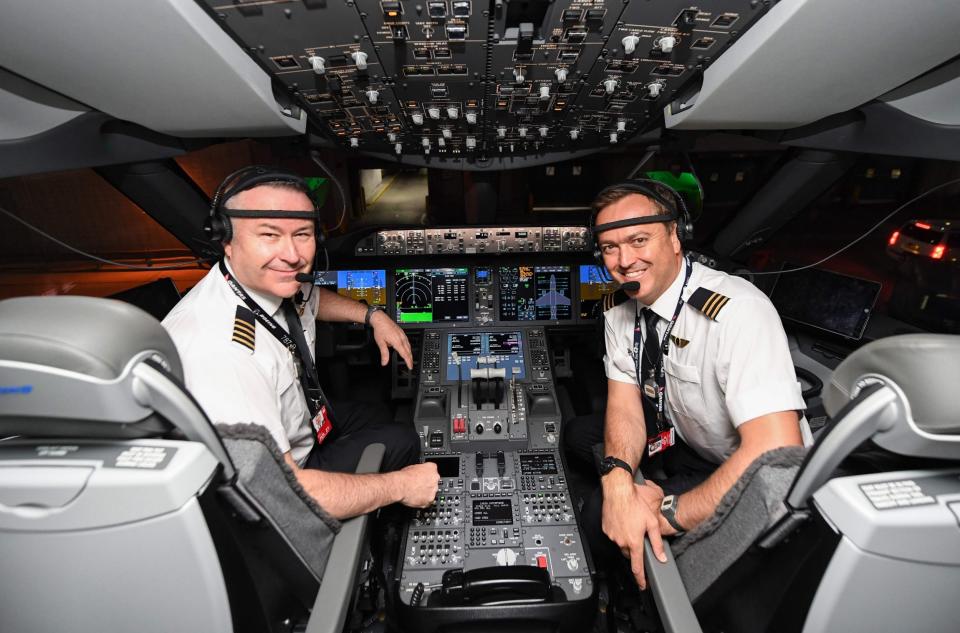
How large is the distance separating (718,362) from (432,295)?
1542 mm

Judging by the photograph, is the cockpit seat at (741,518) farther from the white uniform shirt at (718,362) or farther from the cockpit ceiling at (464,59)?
the cockpit ceiling at (464,59)

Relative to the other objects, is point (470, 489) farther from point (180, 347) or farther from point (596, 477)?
point (180, 347)

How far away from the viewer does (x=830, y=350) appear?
2.20 m

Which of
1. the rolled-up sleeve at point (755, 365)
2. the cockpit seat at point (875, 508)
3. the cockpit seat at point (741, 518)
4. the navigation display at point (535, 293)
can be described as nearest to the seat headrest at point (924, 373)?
the cockpit seat at point (875, 508)

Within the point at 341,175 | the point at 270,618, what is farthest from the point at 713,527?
the point at 341,175

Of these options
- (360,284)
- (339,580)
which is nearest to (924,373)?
(339,580)

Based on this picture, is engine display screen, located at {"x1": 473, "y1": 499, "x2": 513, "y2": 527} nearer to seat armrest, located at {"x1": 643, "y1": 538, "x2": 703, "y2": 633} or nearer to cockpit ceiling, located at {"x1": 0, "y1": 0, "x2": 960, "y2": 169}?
seat armrest, located at {"x1": 643, "y1": 538, "x2": 703, "y2": 633}

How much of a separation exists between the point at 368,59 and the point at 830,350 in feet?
8.23

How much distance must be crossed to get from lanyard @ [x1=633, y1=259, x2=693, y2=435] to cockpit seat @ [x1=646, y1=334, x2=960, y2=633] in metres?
0.71

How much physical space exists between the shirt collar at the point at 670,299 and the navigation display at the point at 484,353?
3.14ft

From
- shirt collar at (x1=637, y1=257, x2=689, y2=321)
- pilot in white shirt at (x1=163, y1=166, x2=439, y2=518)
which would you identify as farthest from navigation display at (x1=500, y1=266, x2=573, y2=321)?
pilot in white shirt at (x1=163, y1=166, x2=439, y2=518)

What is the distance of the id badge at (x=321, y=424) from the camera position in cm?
154

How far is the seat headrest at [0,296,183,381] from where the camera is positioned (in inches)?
22.2

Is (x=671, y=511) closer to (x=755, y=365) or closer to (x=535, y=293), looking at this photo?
(x=755, y=365)
